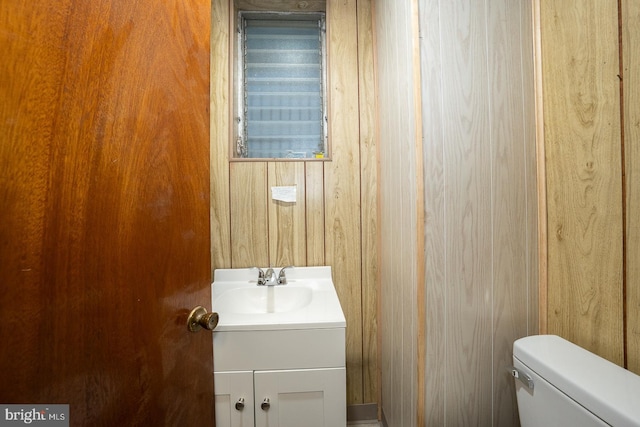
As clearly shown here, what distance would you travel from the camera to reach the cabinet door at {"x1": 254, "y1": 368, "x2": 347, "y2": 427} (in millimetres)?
937

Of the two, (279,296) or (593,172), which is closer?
(593,172)

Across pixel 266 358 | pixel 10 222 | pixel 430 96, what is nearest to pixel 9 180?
pixel 10 222

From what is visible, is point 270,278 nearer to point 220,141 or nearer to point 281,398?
point 281,398

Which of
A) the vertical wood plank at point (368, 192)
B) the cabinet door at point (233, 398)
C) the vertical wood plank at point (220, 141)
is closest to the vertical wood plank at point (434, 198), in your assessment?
the vertical wood plank at point (368, 192)

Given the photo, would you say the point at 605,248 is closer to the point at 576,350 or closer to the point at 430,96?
the point at 576,350

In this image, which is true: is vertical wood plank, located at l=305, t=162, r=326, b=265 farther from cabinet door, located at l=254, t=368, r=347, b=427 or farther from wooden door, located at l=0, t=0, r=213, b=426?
wooden door, located at l=0, t=0, r=213, b=426

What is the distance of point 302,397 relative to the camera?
0.95 meters

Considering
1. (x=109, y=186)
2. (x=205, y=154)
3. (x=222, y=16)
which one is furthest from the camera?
(x=222, y=16)

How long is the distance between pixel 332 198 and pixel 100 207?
110cm

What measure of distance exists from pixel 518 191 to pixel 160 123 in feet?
3.78

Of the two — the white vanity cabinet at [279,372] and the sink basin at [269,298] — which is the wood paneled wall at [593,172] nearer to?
the white vanity cabinet at [279,372]

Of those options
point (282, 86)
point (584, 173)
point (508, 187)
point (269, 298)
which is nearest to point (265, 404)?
point (269, 298)

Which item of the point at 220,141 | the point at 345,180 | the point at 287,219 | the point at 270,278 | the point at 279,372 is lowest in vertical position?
the point at 279,372

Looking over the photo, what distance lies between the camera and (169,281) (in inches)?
22.4
